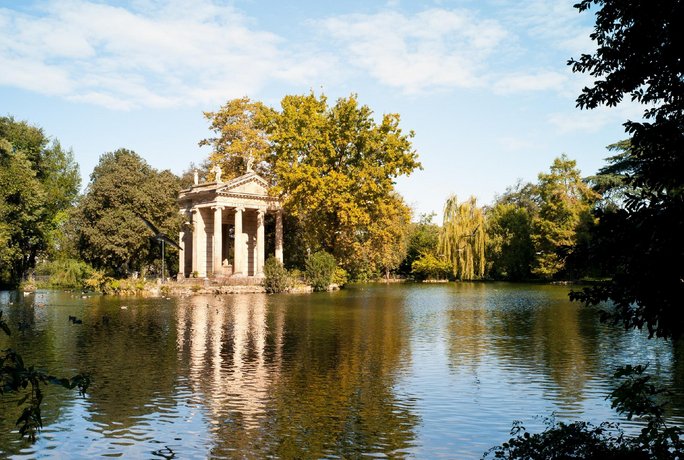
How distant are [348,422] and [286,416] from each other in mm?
1112

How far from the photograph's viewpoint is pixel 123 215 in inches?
1908

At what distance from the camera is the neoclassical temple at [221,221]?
5459cm

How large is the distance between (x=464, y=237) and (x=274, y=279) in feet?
91.6

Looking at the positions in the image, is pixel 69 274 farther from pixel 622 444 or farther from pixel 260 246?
pixel 622 444

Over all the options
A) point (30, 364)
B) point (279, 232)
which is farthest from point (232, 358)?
point (279, 232)

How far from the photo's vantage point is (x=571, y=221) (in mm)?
66375

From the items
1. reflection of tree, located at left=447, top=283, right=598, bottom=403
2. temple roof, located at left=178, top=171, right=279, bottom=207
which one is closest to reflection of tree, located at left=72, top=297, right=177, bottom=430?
reflection of tree, located at left=447, top=283, right=598, bottom=403

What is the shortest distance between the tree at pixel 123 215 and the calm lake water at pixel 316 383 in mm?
21807

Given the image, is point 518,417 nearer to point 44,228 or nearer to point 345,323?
point 345,323

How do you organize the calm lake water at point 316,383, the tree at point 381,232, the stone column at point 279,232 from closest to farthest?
the calm lake water at point 316,383, the tree at point 381,232, the stone column at point 279,232

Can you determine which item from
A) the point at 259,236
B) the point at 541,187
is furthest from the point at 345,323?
the point at 541,187

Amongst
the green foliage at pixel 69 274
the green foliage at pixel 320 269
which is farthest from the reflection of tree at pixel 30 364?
the green foliage at pixel 69 274

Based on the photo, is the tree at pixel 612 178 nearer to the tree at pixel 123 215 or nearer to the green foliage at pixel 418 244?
the green foliage at pixel 418 244

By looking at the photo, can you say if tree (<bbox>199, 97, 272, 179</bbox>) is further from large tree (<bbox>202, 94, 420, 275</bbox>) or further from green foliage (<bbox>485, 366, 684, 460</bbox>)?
green foliage (<bbox>485, 366, 684, 460</bbox>)
